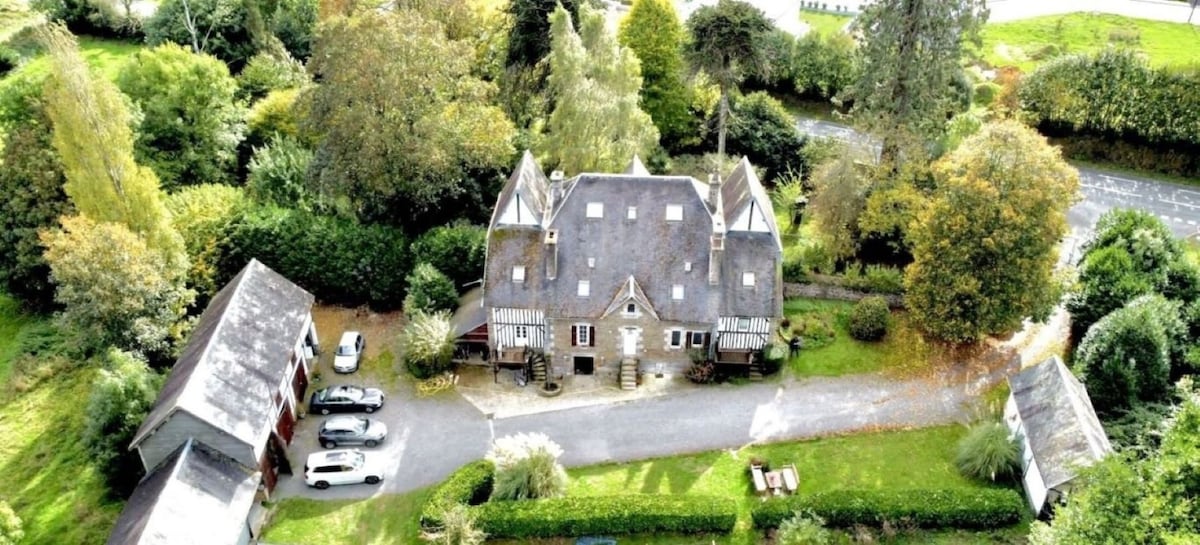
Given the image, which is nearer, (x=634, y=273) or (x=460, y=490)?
(x=460, y=490)

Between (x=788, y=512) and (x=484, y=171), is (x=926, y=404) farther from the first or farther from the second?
(x=484, y=171)

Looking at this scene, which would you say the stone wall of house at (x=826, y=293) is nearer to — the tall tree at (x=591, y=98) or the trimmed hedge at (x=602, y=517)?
the tall tree at (x=591, y=98)

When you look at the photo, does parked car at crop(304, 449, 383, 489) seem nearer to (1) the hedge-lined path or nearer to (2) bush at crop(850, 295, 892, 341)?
(1) the hedge-lined path

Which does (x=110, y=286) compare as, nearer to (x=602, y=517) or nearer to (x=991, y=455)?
(x=602, y=517)

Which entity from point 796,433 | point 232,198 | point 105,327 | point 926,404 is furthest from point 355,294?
point 926,404

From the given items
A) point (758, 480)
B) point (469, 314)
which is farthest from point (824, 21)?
point (758, 480)

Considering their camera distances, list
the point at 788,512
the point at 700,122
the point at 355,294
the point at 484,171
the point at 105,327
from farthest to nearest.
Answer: the point at 700,122 < the point at 484,171 < the point at 355,294 < the point at 105,327 < the point at 788,512

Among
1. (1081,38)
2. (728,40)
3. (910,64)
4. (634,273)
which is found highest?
(728,40)
